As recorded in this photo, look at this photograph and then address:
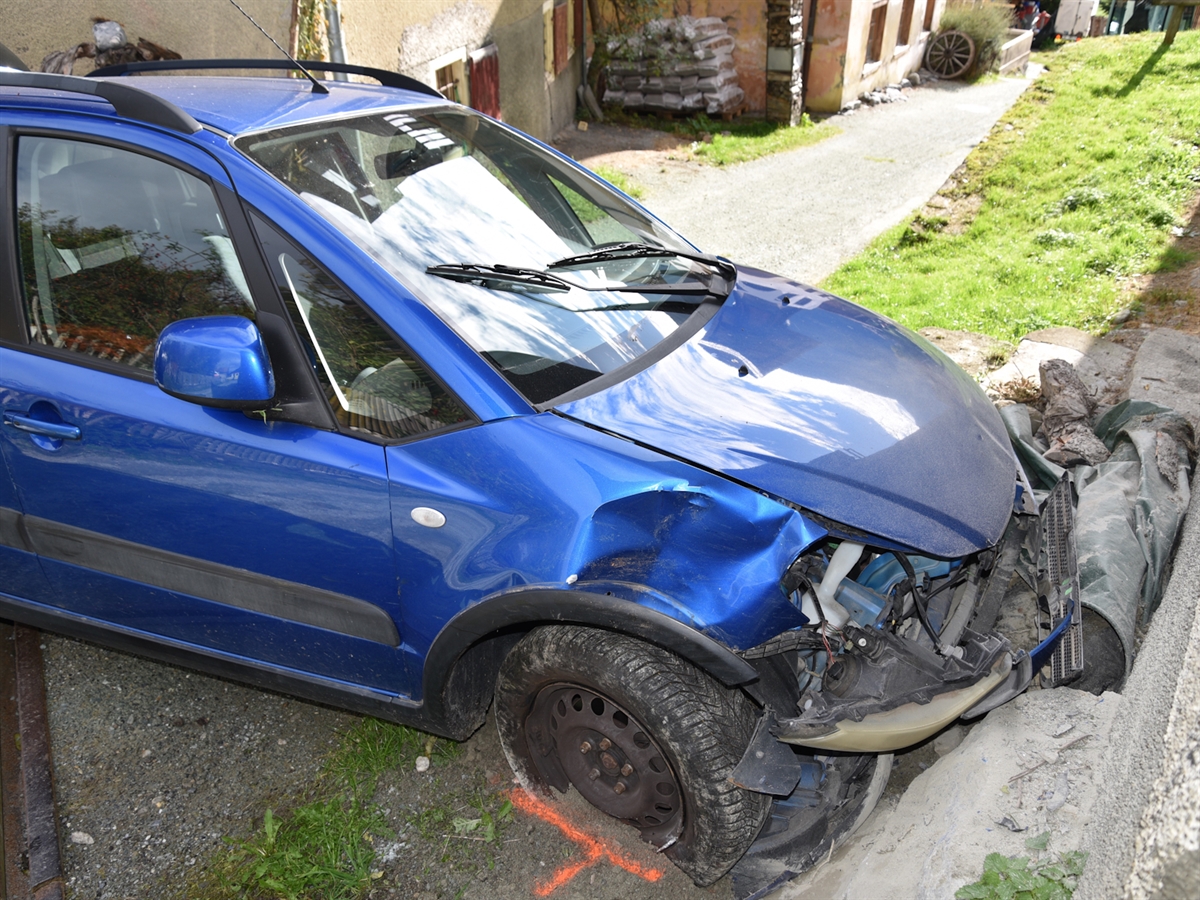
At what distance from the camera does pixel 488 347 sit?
239 centimetres

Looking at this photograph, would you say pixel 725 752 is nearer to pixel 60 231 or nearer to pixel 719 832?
pixel 719 832

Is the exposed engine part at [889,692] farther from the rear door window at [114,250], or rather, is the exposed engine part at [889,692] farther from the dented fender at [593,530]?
the rear door window at [114,250]

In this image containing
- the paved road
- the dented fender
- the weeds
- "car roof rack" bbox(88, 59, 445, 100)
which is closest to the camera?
the weeds

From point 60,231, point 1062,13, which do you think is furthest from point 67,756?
point 1062,13

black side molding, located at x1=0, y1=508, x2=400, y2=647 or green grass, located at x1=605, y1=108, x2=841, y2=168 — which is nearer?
black side molding, located at x1=0, y1=508, x2=400, y2=647

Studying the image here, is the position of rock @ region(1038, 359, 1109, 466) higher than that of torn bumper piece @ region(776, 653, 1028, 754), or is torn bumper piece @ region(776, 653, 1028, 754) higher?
torn bumper piece @ region(776, 653, 1028, 754)

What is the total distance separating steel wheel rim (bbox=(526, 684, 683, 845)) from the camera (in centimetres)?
246

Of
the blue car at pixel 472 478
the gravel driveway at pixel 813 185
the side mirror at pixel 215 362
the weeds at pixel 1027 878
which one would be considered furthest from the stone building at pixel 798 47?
the weeds at pixel 1027 878

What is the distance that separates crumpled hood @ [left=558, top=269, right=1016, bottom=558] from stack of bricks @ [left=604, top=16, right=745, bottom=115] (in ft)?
35.1

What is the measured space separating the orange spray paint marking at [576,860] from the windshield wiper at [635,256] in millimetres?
1680

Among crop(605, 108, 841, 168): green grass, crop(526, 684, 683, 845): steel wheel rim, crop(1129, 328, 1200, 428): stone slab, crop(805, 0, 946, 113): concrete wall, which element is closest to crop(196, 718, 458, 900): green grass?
crop(526, 684, 683, 845): steel wheel rim

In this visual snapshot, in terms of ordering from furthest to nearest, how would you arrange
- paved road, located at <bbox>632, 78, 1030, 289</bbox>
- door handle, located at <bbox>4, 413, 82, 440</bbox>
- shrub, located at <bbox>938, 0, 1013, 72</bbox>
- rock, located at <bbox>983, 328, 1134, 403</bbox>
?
shrub, located at <bbox>938, 0, 1013, 72</bbox> → paved road, located at <bbox>632, 78, 1030, 289</bbox> → rock, located at <bbox>983, 328, 1134, 403</bbox> → door handle, located at <bbox>4, 413, 82, 440</bbox>

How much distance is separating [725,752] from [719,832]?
0.25 m

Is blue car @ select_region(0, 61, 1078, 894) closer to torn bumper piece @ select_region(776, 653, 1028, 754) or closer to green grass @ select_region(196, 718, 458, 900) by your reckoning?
torn bumper piece @ select_region(776, 653, 1028, 754)
